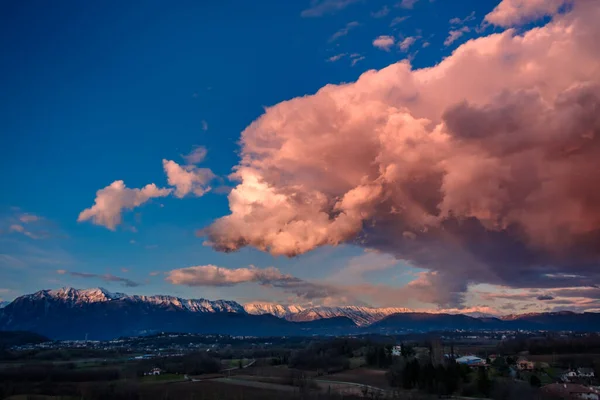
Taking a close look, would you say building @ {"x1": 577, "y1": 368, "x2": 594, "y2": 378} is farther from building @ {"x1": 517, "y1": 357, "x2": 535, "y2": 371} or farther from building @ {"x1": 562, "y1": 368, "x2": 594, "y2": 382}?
building @ {"x1": 517, "y1": 357, "x2": 535, "y2": 371}

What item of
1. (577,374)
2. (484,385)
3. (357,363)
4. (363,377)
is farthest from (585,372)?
(357,363)

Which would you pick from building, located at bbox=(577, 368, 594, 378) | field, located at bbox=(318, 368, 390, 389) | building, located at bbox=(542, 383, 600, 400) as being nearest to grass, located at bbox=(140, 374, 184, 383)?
field, located at bbox=(318, 368, 390, 389)

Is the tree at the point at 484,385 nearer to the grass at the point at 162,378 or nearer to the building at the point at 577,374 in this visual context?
the building at the point at 577,374

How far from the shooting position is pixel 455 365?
129 metres

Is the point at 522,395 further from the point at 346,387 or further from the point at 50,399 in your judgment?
the point at 50,399

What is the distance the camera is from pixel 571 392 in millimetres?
106562

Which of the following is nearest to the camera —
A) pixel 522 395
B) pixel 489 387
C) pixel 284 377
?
pixel 522 395

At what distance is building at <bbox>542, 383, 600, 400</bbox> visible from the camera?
10284 centimetres

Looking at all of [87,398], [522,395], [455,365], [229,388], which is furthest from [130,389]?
[522,395]

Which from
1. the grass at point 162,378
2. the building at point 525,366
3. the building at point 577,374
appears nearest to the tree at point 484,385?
the building at point 577,374

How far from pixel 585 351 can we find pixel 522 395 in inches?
4616

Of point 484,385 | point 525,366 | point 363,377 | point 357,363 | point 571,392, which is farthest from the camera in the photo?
point 357,363

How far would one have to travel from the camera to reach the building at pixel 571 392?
102838 millimetres

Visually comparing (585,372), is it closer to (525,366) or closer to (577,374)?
(577,374)
